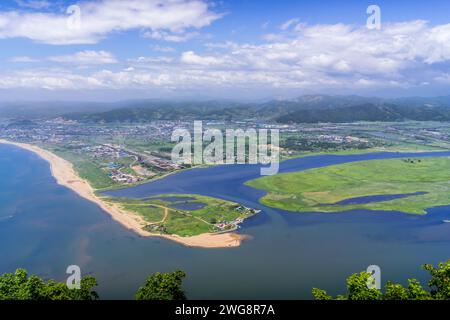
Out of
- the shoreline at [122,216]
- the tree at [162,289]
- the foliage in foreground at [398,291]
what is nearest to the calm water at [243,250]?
the shoreline at [122,216]

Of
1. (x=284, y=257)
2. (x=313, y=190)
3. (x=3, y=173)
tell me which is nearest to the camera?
(x=284, y=257)

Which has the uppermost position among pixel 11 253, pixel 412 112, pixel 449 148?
pixel 412 112

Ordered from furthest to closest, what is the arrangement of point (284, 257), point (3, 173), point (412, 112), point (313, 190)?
point (412, 112), point (3, 173), point (313, 190), point (284, 257)

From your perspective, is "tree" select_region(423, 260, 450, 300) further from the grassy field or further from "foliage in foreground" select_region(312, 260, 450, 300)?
the grassy field

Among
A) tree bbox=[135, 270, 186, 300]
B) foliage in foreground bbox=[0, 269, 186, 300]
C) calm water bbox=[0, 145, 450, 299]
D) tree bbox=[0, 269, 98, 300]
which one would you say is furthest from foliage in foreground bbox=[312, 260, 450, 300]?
tree bbox=[0, 269, 98, 300]

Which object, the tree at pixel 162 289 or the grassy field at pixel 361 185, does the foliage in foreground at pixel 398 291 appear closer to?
the tree at pixel 162 289

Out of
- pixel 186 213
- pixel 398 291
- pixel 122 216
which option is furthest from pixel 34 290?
pixel 186 213
